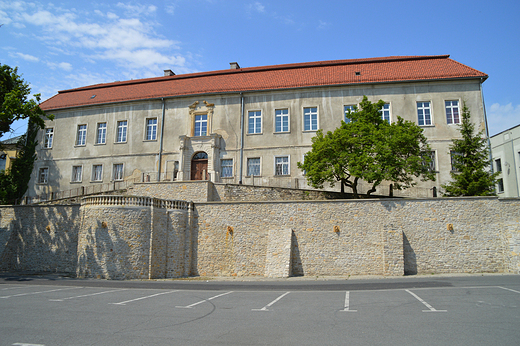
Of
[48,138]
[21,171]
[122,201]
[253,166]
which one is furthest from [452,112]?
[21,171]

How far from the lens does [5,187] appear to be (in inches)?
1302

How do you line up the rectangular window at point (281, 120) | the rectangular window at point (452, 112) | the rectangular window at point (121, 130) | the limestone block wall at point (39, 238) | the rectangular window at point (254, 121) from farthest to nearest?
the rectangular window at point (121, 130)
the rectangular window at point (254, 121)
the rectangular window at point (281, 120)
the rectangular window at point (452, 112)
the limestone block wall at point (39, 238)

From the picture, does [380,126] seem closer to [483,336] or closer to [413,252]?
[413,252]

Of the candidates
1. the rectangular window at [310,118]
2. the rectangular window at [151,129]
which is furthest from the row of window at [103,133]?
the rectangular window at [310,118]

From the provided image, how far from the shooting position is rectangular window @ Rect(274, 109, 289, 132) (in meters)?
30.9

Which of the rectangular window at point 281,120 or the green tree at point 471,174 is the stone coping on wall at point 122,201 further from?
the green tree at point 471,174

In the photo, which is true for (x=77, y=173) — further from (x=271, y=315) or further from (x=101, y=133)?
(x=271, y=315)

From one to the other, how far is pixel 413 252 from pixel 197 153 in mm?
18661

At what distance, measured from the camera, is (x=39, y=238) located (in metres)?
24.1

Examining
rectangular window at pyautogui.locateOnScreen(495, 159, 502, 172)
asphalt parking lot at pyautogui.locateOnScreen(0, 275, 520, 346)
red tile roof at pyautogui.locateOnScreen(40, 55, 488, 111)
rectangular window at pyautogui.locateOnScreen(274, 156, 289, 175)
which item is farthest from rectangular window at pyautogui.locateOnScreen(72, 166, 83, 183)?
rectangular window at pyautogui.locateOnScreen(495, 159, 502, 172)

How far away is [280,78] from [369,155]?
12.9m

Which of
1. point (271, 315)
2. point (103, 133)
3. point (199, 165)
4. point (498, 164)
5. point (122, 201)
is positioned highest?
point (103, 133)

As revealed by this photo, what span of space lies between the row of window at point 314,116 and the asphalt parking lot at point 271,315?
638 inches

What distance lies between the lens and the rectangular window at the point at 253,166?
101ft
